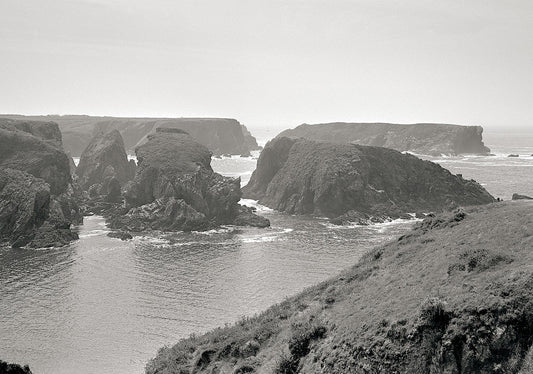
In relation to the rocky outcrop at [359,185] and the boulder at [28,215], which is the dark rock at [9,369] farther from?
the rocky outcrop at [359,185]

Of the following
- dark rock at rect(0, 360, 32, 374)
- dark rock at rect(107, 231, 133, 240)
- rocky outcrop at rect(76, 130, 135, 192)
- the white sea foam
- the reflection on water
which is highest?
rocky outcrop at rect(76, 130, 135, 192)

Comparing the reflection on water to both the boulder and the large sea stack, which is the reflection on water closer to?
the boulder

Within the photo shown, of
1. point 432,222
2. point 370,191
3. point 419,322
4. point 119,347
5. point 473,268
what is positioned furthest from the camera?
point 370,191

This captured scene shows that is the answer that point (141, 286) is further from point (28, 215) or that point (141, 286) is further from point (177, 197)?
point (177, 197)


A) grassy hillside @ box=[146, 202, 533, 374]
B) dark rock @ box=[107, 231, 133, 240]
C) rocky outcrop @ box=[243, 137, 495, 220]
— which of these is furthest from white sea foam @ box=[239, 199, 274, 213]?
grassy hillside @ box=[146, 202, 533, 374]

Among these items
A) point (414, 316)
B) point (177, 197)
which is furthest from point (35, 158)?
point (414, 316)

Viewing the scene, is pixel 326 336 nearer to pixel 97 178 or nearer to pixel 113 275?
pixel 113 275

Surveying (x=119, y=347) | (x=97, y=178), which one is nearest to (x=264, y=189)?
(x=97, y=178)

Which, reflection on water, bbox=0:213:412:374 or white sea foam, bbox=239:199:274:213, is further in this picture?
white sea foam, bbox=239:199:274:213
